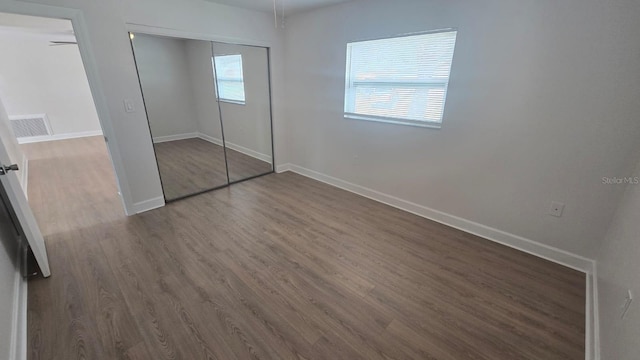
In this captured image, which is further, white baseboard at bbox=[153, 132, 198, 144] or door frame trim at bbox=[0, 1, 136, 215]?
white baseboard at bbox=[153, 132, 198, 144]

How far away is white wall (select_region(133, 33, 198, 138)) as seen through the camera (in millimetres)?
2844

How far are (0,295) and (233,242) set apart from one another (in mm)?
1441

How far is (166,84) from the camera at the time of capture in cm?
326

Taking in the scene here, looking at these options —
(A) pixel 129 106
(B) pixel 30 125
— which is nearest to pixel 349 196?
(A) pixel 129 106

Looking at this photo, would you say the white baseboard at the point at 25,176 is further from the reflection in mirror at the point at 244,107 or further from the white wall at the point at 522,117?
the white wall at the point at 522,117

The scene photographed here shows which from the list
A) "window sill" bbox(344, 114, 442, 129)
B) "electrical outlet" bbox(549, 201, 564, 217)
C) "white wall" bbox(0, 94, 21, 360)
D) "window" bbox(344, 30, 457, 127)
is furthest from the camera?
"window sill" bbox(344, 114, 442, 129)

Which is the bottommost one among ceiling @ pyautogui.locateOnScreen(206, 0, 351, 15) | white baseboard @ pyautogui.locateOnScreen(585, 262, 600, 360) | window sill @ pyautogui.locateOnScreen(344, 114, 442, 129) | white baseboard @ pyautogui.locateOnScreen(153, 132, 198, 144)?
white baseboard @ pyautogui.locateOnScreen(585, 262, 600, 360)

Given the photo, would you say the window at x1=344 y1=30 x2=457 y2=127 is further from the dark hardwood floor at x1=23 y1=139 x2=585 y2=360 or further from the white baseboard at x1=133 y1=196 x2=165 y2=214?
the white baseboard at x1=133 y1=196 x2=165 y2=214

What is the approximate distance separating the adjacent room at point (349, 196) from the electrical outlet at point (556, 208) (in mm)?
21

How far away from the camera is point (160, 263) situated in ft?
7.24

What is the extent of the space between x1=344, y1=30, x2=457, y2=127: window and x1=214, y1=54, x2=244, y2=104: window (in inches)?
68.6

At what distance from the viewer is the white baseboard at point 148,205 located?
3025 millimetres

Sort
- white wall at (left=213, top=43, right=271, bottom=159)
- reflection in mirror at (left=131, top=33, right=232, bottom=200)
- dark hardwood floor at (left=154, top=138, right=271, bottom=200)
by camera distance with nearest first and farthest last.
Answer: reflection in mirror at (left=131, top=33, right=232, bottom=200) < dark hardwood floor at (left=154, top=138, right=271, bottom=200) < white wall at (left=213, top=43, right=271, bottom=159)

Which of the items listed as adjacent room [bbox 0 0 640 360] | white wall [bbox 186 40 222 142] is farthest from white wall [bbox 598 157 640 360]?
white wall [bbox 186 40 222 142]
